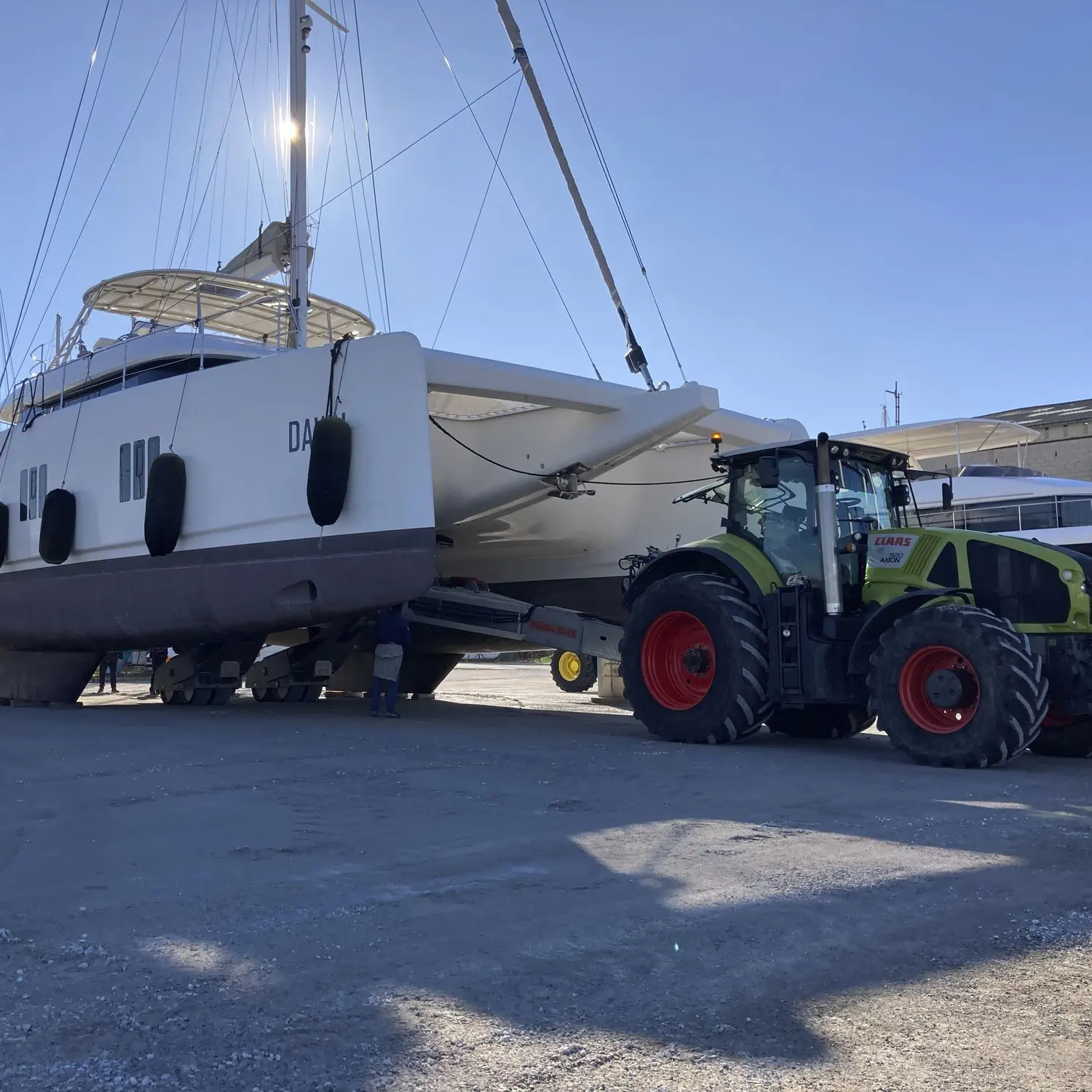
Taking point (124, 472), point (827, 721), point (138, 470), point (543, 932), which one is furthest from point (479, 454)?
point (543, 932)

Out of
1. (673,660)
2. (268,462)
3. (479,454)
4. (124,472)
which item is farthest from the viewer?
(124,472)

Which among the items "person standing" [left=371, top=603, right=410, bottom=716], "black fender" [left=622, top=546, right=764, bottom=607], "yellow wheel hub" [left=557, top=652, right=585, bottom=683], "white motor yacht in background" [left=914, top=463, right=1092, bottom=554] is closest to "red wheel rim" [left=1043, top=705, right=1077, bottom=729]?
"black fender" [left=622, top=546, right=764, bottom=607]

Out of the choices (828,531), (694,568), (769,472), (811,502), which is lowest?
(694,568)

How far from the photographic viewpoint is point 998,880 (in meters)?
3.40

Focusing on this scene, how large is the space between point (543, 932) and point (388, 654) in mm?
7120

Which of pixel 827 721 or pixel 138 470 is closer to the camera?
pixel 827 721

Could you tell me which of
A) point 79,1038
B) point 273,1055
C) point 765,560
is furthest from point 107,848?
point 765,560

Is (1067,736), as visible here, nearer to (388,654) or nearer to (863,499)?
(863,499)

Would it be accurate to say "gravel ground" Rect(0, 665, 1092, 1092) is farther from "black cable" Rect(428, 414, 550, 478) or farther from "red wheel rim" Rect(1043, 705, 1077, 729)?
"black cable" Rect(428, 414, 550, 478)

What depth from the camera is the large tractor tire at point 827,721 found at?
824 cm

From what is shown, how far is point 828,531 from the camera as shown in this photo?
6922 mm

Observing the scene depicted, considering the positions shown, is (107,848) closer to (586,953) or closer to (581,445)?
(586,953)

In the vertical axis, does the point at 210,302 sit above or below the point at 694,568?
above

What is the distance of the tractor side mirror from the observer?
7.25 metres
